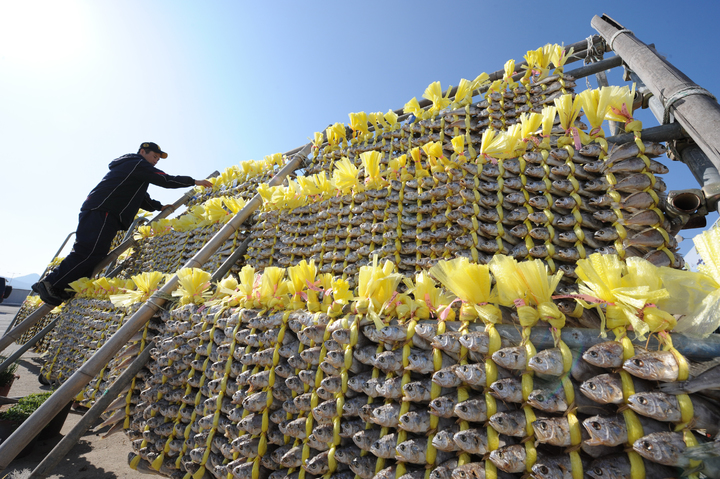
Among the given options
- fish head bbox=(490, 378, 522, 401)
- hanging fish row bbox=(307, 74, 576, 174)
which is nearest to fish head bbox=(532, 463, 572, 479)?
fish head bbox=(490, 378, 522, 401)

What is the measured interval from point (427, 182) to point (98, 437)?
7.47 ft

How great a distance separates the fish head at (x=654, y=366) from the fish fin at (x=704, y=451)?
0.27 feet

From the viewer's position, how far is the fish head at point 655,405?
0.47m

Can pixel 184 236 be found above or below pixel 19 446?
above

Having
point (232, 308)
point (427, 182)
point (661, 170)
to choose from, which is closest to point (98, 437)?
point (232, 308)

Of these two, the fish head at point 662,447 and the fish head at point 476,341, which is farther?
the fish head at point 476,341

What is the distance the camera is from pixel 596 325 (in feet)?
2.24

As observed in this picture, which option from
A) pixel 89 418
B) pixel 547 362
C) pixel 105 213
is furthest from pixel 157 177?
pixel 547 362

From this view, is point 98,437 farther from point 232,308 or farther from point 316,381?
point 316,381

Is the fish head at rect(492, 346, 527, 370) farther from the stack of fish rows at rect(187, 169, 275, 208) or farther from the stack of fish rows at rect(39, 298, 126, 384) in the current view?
the stack of fish rows at rect(187, 169, 275, 208)

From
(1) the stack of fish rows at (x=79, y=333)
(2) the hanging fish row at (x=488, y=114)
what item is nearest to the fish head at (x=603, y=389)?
(2) the hanging fish row at (x=488, y=114)

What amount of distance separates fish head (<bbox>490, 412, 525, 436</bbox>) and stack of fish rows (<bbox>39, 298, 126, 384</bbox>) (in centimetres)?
198

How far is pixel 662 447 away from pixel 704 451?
0.14 feet

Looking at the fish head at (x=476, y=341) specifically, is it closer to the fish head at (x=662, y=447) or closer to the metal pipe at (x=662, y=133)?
the fish head at (x=662, y=447)
